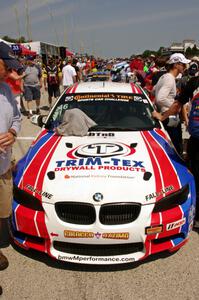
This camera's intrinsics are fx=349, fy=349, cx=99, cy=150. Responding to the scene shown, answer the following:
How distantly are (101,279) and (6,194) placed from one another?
1058 mm

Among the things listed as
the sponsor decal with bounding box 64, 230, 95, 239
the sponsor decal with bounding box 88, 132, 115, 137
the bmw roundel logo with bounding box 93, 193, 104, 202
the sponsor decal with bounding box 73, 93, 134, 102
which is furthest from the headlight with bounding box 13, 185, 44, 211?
the sponsor decal with bounding box 73, 93, 134, 102

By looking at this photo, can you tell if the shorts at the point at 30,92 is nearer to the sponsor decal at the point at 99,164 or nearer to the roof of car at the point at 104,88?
the roof of car at the point at 104,88

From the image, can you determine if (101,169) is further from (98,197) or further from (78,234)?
(78,234)

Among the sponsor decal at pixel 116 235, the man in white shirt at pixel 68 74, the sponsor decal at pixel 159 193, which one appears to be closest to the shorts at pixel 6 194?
the sponsor decal at pixel 116 235

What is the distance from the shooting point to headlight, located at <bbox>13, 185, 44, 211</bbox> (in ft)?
9.45

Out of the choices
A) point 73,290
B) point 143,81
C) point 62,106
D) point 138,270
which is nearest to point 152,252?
point 138,270

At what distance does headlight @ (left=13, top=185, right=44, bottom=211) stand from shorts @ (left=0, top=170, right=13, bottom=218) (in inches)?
3.4

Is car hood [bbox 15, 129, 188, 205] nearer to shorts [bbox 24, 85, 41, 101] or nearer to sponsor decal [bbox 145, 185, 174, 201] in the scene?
sponsor decal [bbox 145, 185, 174, 201]

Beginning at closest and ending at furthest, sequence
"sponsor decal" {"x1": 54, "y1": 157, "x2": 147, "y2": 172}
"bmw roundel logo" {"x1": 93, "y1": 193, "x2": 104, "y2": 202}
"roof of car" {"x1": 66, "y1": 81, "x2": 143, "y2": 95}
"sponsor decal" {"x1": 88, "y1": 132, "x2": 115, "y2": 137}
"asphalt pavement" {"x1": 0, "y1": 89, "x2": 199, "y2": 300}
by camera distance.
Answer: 1. "asphalt pavement" {"x1": 0, "y1": 89, "x2": 199, "y2": 300}
2. "bmw roundel logo" {"x1": 93, "y1": 193, "x2": 104, "y2": 202}
3. "sponsor decal" {"x1": 54, "y1": 157, "x2": 147, "y2": 172}
4. "sponsor decal" {"x1": 88, "y1": 132, "x2": 115, "y2": 137}
5. "roof of car" {"x1": 66, "y1": 81, "x2": 143, "y2": 95}

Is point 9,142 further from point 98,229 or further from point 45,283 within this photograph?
point 45,283

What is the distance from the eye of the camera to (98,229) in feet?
9.01

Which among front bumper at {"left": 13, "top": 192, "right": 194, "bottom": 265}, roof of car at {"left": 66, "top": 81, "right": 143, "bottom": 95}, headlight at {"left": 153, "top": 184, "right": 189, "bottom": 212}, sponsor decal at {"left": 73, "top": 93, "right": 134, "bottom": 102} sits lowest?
front bumper at {"left": 13, "top": 192, "right": 194, "bottom": 265}

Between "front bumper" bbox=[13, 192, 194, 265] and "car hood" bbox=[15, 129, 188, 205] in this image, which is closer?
"front bumper" bbox=[13, 192, 194, 265]

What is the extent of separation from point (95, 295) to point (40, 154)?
1.52 metres
